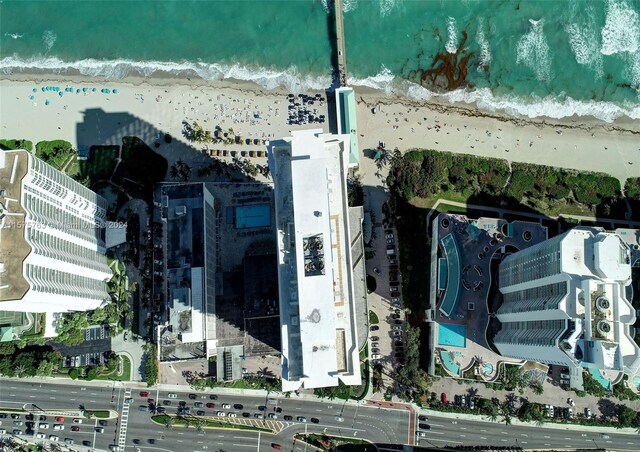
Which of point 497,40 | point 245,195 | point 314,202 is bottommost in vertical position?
point 314,202

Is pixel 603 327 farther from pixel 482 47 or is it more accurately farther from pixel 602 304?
pixel 482 47

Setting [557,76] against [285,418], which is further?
[557,76]

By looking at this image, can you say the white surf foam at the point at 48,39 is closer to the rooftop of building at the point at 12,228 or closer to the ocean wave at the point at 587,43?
the rooftop of building at the point at 12,228

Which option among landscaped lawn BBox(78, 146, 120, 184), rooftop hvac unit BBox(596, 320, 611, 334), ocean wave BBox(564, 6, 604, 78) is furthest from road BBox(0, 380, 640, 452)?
ocean wave BBox(564, 6, 604, 78)

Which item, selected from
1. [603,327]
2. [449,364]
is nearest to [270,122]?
[449,364]

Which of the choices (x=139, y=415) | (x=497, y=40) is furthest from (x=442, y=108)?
(x=139, y=415)

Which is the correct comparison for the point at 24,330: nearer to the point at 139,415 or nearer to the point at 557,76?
the point at 139,415
